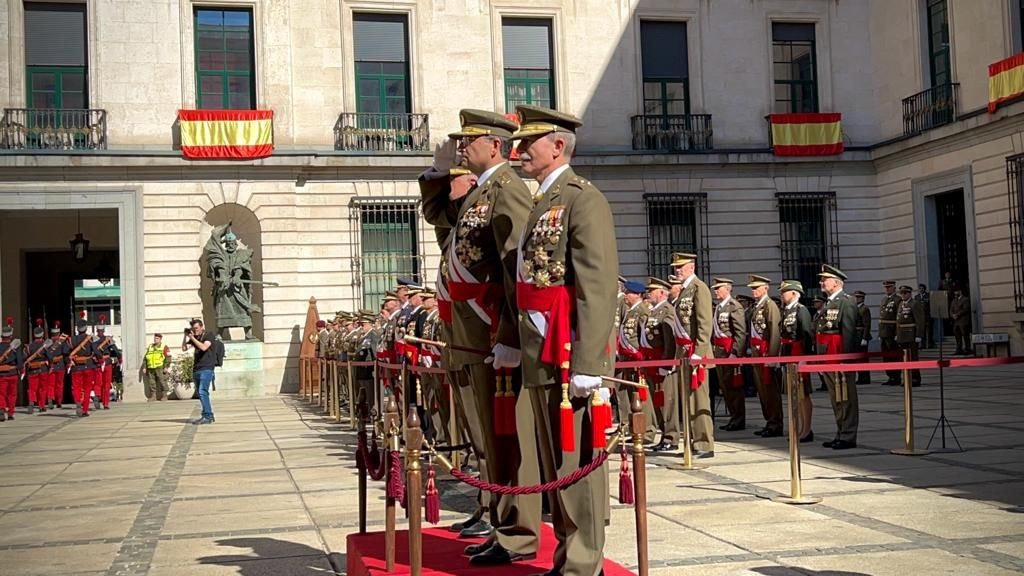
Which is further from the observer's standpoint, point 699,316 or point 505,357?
point 699,316

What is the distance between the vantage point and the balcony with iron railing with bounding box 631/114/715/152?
28.7m

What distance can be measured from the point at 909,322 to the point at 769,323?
9.40m

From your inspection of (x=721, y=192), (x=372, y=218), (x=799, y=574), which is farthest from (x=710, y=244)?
(x=799, y=574)

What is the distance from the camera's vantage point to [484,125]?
586 cm

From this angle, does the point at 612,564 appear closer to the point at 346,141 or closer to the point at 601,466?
the point at 601,466

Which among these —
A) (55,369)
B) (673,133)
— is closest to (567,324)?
(55,369)

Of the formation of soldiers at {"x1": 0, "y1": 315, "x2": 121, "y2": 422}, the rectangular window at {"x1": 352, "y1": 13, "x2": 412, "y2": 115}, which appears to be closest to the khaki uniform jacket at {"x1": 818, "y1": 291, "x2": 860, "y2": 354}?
the formation of soldiers at {"x1": 0, "y1": 315, "x2": 121, "y2": 422}

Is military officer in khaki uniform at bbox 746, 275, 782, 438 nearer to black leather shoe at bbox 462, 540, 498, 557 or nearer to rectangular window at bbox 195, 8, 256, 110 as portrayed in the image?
black leather shoe at bbox 462, 540, 498, 557

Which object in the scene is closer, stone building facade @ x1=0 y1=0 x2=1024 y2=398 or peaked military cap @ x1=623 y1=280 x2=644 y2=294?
peaked military cap @ x1=623 y1=280 x2=644 y2=294

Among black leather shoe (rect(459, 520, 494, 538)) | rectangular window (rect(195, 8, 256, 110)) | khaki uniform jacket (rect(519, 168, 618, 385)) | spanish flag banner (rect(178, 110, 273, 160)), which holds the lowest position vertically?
black leather shoe (rect(459, 520, 494, 538))

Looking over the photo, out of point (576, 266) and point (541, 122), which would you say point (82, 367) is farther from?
point (576, 266)

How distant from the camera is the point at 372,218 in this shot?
27219mm

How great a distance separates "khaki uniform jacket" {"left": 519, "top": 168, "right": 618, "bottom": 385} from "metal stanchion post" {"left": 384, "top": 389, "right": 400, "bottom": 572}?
29.7 inches

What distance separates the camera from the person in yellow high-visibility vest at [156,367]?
24734mm
